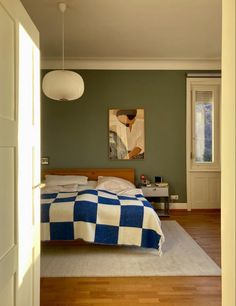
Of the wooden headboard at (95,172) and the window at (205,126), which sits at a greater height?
the window at (205,126)

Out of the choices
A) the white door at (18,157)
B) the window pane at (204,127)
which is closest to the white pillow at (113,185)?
the window pane at (204,127)

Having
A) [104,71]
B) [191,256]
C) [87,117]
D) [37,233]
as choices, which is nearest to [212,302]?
[191,256]

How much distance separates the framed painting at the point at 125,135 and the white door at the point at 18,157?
3635 millimetres

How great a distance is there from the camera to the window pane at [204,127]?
18.0 ft

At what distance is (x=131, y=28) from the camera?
392cm

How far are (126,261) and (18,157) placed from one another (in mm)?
2060

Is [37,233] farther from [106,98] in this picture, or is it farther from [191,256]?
[106,98]

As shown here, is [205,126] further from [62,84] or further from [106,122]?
[62,84]

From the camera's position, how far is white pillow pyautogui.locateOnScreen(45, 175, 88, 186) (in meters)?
4.67

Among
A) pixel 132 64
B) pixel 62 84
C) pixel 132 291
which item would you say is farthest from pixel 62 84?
pixel 132 64

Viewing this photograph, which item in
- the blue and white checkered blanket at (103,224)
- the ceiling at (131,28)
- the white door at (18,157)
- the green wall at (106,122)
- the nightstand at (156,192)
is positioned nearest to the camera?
the white door at (18,157)

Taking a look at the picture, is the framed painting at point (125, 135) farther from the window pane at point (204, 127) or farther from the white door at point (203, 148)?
the window pane at point (204, 127)

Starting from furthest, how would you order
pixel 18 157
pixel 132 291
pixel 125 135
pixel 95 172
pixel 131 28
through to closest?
1. pixel 125 135
2. pixel 95 172
3. pixel 131 28
4. pixel 132 291
5. pixel 18 157

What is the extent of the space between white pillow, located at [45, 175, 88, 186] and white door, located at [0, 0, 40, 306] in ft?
9.71
